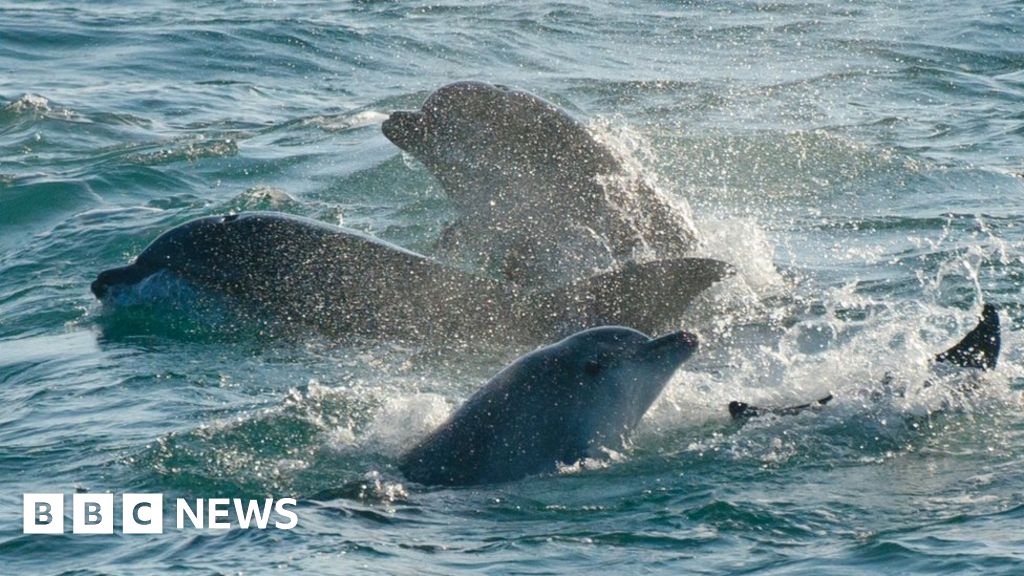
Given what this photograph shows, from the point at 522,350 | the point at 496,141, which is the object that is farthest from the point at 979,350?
the point at 496,141

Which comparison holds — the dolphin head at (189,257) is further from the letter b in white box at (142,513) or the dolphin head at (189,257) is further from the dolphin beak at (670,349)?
the dolphin beak at (670,349)

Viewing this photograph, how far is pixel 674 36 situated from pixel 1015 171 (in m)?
10.3

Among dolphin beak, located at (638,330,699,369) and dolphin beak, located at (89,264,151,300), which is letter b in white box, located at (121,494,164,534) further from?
dolphin beak, located at (89,264,151,300)

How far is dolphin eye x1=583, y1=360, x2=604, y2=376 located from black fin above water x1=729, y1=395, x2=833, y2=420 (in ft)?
2.44

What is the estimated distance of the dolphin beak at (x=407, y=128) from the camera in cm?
1312

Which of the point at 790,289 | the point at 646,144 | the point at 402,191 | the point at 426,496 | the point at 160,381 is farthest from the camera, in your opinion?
the point at 646,144

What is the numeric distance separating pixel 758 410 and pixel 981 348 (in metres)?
1.37

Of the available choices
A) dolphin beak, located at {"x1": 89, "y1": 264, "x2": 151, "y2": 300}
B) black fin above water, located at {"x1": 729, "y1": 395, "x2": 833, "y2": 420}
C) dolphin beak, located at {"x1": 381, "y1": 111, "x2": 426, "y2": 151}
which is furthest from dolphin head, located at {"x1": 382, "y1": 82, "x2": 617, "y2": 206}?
black fin above water, located at {"x1": 729, "y1": 395, "x2": 833, "y2": 420}

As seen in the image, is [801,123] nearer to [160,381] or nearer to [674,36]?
[674,36]

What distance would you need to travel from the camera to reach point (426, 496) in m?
8.28

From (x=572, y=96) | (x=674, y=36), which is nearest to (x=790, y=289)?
(x=572, y=96)

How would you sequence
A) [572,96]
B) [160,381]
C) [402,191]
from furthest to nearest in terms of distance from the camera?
[572,96], [402,191], [160,381]

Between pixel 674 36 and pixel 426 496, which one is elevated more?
pixel 674 36

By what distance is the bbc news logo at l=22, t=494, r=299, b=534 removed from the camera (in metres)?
8.11
